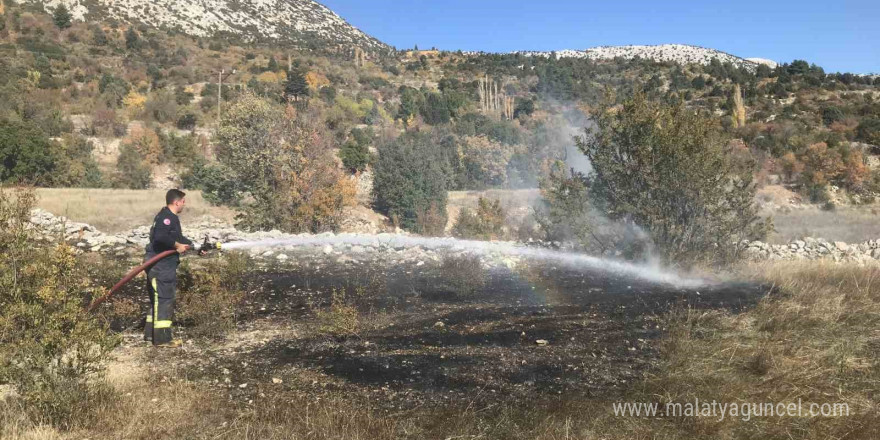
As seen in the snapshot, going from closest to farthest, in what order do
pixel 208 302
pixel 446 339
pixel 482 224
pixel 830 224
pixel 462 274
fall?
pixel 446 339 < pixel 208 302 < pixel 462 274 < pixel 830 224 < pixel 482 224

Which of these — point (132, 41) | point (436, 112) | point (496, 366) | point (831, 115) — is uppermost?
point (132, 41)

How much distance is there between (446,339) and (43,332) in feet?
14.3

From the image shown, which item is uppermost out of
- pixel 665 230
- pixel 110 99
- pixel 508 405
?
pixel 110 99

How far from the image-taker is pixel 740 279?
10969mm

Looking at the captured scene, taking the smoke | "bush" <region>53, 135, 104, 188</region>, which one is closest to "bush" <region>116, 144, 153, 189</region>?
"bush" <region>53, 135, 104, 188</region>

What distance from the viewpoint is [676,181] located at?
1143cm

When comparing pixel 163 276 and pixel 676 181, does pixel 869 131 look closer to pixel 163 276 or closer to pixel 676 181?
pixel 676 181

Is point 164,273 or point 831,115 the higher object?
point 831,115

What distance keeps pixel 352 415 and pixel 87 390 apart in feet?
7.34

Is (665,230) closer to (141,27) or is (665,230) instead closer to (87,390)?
(87,390)

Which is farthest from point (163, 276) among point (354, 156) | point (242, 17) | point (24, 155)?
point (242, 17)

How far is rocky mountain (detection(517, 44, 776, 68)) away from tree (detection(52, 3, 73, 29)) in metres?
61.7

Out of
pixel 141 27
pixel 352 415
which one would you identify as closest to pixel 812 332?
pixel 352 415

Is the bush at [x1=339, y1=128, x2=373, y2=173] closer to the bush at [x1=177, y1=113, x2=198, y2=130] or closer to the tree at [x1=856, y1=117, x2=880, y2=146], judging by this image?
the bush at [x1=177, y1=113, x2=198, y2=130]
